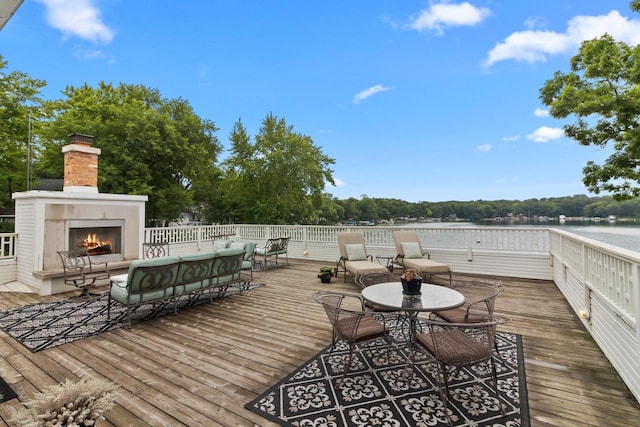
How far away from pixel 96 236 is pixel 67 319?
309 centimetres

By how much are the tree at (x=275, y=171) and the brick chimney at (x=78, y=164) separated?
8.94m

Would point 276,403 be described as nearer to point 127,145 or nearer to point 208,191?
point 127,145

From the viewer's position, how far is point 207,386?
241 cm

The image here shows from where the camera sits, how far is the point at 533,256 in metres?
6.34

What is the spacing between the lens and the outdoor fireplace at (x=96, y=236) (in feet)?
19.8

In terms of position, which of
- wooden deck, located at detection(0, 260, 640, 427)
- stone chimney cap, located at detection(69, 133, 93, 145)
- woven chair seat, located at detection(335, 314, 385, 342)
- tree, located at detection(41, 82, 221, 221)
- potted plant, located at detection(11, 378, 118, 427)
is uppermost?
tree, located at detection(41, 82, 221, 221)

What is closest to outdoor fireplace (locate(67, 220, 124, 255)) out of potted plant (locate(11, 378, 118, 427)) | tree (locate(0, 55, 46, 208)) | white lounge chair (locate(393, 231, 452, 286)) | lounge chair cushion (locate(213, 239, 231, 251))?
lounge chair cushion (locate(213, 239, 231, 251))

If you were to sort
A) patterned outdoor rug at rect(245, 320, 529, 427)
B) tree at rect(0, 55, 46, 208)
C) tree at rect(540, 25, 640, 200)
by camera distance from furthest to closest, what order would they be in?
tree at rect(0, 55, 46, 208)
tree at rect(540, 25, 640, 200)
patterned outdoor rug at rect(245, 320, 529, 427)

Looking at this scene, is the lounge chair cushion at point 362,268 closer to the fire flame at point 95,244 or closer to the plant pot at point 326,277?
the plant pot at point 326,277

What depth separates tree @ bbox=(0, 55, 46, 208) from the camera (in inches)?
461

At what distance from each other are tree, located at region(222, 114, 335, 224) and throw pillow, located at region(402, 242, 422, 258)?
9063mm

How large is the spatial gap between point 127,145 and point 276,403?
1436cm

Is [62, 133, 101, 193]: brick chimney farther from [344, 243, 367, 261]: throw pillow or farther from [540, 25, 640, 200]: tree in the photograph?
[540, 25, 640, 200]: tree

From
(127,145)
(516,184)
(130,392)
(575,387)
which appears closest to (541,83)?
(516,184)
